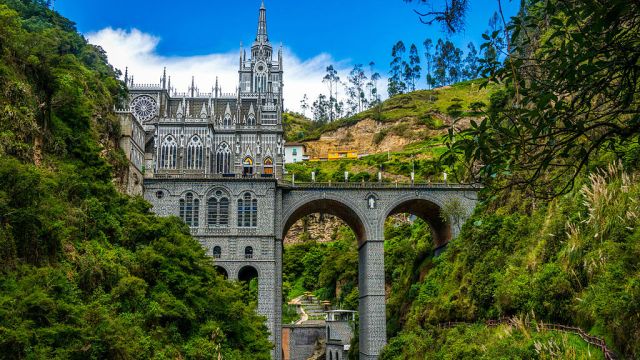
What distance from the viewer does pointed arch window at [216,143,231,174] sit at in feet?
187

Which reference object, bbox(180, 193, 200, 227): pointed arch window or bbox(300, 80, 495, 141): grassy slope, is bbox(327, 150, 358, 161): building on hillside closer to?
bbox(300, 80, 495, 141): grassy slope

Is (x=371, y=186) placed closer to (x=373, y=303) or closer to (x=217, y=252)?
(x=373, y=303)

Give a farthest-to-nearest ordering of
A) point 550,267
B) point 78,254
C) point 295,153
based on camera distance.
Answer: point 295,153 < point 550,267 < point 78,254

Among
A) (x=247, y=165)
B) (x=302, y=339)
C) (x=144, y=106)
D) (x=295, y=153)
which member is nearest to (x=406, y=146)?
(x=295, y=153)

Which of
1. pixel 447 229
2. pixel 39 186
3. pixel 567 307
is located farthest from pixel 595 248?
pixel 447 229

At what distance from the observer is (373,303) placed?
3988 centimetres

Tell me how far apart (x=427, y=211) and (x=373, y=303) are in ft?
26.7

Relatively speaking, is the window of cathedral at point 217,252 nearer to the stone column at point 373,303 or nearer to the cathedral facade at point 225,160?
the cathedral facade at point 225,160

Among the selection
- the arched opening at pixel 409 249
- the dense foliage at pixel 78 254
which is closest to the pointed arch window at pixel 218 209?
the dense foliage at pixel 78 254

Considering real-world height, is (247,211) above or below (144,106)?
below

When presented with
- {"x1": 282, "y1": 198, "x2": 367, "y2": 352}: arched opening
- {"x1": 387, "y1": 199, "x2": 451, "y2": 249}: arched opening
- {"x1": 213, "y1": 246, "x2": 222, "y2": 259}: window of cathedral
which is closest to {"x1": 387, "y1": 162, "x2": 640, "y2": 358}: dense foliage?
{"x1": 387, "y1": 199, "x2": 451, "y2": 249}: arched opening

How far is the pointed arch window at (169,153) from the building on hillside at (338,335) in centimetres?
1943

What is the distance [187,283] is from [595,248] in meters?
15.4

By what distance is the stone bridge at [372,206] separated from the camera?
4034 cm
